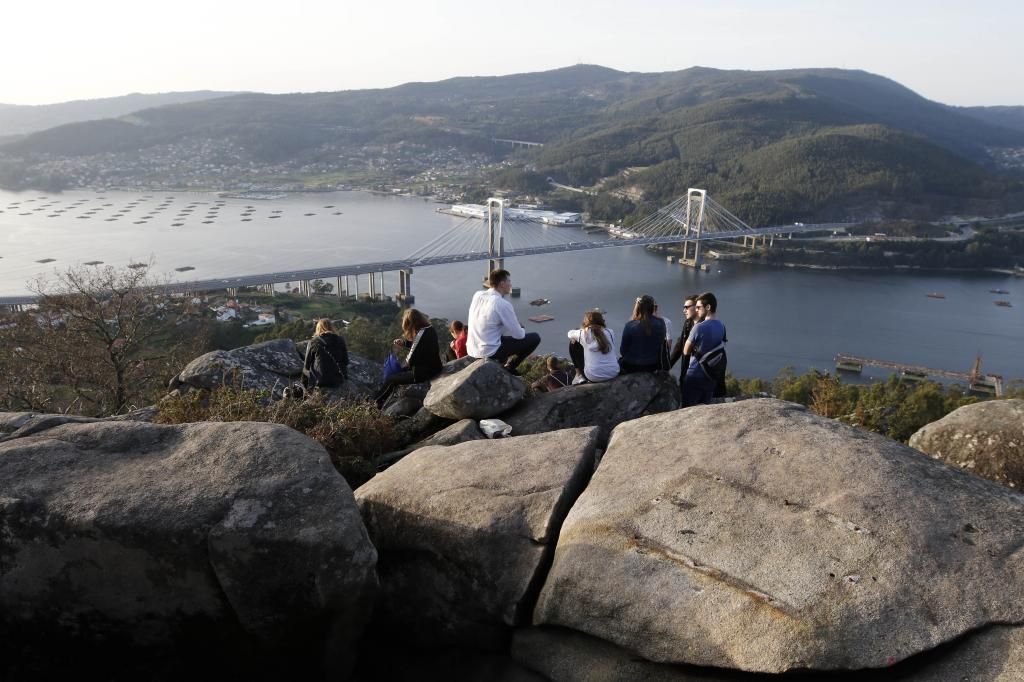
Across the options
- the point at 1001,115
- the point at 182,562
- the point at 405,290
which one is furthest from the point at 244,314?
the point at 1001,115

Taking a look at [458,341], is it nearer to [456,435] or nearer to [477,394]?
[477,394]

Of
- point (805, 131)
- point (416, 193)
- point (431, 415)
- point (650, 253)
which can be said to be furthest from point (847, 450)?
point (805, 131)

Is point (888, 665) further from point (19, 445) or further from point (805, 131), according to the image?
point (805, 131)

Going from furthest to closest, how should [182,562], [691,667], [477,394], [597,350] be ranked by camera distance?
[597,350], [477,394], [182,562], [691,667]

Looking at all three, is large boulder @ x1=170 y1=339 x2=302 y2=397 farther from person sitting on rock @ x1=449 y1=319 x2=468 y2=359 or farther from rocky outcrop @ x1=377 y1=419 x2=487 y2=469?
rocky outcrop @ x1=377 y1=419 x2=487 y2=469

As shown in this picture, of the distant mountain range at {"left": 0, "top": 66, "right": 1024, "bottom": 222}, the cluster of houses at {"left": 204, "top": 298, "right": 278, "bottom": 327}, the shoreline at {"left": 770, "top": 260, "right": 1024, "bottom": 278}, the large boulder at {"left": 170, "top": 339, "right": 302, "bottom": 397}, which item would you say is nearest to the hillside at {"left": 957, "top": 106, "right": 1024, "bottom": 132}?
the distant mountain range at {"left": 0, "top": 66, "right": 1024, "bottom": 222}
